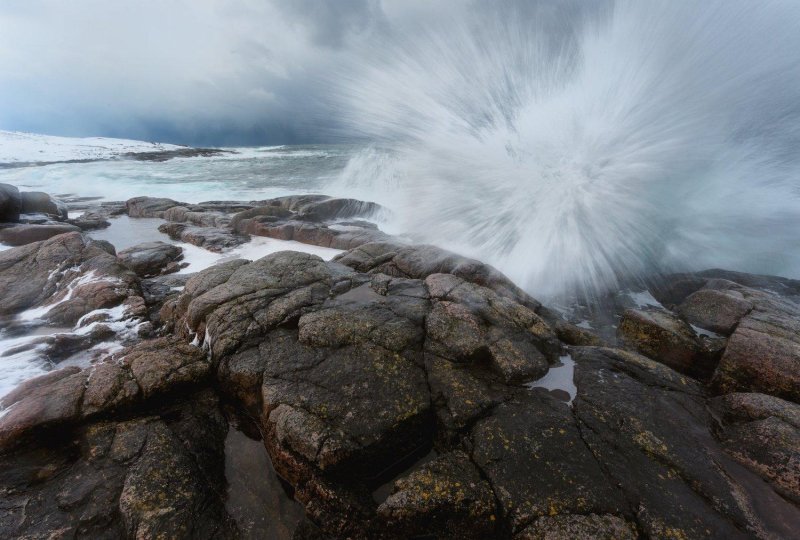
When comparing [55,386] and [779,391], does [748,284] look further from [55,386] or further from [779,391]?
[55,386]

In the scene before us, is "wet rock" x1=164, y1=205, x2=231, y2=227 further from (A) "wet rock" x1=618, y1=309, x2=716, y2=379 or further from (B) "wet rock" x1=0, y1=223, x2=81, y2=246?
(A) "wet rock" x1=618, y1=309, x2=716, y2=379

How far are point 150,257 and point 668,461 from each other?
10902mm

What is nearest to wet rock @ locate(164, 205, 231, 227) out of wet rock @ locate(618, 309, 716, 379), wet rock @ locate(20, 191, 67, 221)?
wet rock @ locate(20, 191, 67, 221)

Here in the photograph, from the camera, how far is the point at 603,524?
236 centimetres

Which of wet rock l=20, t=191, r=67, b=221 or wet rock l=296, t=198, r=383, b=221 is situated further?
wet rock l=296, t=198, r=383, b=221

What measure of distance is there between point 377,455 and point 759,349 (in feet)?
16.1

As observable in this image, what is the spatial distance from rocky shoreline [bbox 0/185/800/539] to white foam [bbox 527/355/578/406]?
0.11 ft

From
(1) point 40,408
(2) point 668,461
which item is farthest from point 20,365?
(2) point 668,461

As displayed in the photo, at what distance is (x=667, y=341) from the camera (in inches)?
191

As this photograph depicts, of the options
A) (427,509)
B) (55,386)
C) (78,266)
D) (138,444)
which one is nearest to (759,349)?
(427,509)

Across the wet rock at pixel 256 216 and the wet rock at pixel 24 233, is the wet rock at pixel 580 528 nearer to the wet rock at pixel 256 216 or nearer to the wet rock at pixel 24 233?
the wet rock at pixel 256 216

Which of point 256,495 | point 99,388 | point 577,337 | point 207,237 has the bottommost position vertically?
point 256,495

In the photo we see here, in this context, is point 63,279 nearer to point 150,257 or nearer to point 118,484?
point 150,257

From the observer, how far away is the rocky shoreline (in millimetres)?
2553
